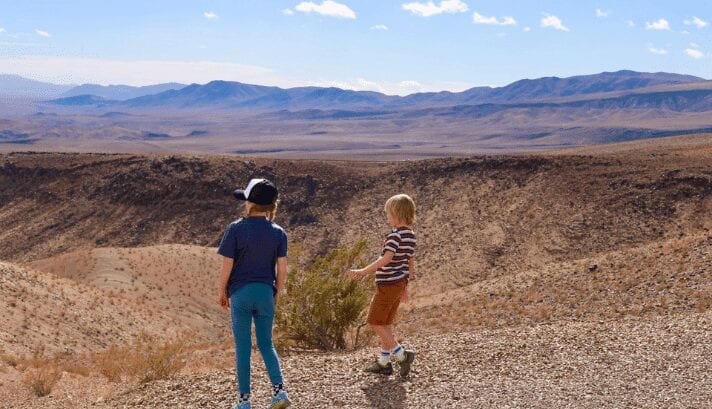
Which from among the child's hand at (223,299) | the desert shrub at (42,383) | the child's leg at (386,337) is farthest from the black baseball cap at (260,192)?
the desert shrub at (42,383)

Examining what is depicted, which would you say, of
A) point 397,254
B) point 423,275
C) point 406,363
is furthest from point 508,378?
point 423,275

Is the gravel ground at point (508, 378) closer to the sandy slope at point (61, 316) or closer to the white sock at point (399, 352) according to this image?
the white sock at point (399, 352)

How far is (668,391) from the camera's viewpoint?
21.9 feet

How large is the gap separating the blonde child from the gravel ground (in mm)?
225

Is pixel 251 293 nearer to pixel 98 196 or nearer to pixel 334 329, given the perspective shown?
pixel 334 329

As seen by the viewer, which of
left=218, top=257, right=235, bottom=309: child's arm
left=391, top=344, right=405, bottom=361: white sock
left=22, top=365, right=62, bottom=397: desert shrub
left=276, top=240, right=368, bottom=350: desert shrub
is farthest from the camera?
left=276, top=240, right=368, bottom=350: desert shrub

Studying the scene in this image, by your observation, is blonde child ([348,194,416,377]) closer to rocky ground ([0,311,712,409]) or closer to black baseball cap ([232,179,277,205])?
rocky ground ([0,311,712,409])

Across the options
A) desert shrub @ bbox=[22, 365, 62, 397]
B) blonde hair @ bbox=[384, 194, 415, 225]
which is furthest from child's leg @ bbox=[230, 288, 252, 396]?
desert shrub @ bbox=[22, 365, 62, 397]

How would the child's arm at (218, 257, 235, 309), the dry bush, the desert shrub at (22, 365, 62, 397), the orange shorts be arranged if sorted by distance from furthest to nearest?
the dry bush → the desert shrub at (22, 365, 62, 397) → the orange shorts → the child's arm at (218, 257, 235, 309)

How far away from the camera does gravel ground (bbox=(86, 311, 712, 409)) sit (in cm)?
654

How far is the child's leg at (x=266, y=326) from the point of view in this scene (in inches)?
227

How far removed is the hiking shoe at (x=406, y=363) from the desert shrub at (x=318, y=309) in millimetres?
3569

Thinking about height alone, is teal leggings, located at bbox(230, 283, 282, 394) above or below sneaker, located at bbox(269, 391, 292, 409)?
above

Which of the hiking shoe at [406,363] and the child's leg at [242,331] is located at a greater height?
the child's leg at [242,331]
